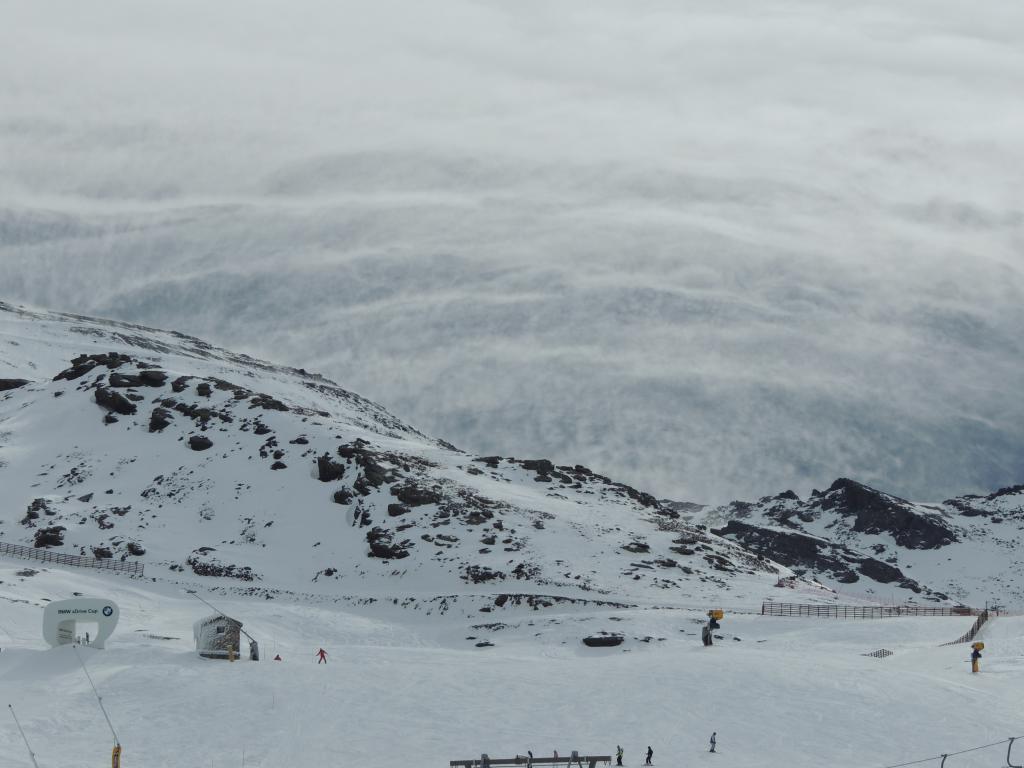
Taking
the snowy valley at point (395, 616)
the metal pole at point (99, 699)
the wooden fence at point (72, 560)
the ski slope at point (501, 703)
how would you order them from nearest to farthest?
the ski slope at point (501, 703)
the metal pole at point (99, 699)
the snowy valley at point (395, 616)
the wooden fence at point (72, 560)

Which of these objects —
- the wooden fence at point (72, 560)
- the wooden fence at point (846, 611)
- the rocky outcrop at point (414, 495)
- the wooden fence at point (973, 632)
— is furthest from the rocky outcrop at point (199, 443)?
the wooden fence at point (973, 632)

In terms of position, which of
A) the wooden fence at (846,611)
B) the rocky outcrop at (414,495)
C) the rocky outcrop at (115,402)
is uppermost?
the rocky outcrop at (115,402)

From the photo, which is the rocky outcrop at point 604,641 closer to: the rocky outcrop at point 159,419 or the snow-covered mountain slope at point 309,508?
the snow-covered mountain slope at point 309,508

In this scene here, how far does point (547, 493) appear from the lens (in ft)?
396

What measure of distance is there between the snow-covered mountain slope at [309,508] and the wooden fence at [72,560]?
181 centimetres

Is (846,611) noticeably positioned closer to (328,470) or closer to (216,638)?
(216,638)

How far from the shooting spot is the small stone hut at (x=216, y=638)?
2211 inches

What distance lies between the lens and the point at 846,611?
80.7 m

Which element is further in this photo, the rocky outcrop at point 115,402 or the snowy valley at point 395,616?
the rocky outcrop at point 115,402

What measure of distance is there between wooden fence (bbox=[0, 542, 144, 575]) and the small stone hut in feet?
124

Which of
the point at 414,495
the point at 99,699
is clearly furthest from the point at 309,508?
the point at 99,699

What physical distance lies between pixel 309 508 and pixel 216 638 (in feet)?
163

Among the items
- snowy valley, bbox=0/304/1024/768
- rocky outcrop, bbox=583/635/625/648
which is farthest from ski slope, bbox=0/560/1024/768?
rocky outcrop, bbox=583/635/625/648

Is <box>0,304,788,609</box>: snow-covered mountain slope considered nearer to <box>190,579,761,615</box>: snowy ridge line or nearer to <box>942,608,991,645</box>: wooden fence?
<box>190,579,761,615</box>: snowy ridge line
